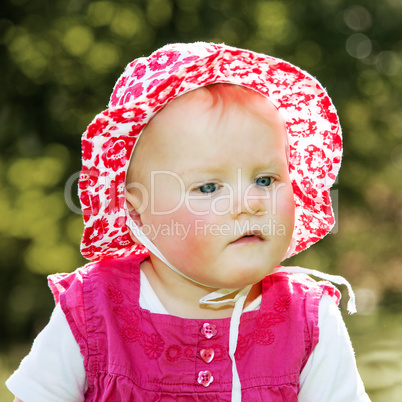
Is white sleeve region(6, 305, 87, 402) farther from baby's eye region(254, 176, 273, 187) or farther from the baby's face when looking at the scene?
baby's eye region(254, 176, 273, 187)

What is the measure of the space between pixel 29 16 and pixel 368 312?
8.96 ft

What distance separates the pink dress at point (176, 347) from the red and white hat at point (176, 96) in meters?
0.18

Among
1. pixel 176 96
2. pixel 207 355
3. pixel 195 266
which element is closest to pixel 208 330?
pixel 207 355

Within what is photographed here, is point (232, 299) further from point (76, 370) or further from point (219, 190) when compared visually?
point (76, 370)

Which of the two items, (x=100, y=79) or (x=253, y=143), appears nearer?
(x=253, y=143)

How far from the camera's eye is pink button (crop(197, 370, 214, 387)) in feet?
4.79

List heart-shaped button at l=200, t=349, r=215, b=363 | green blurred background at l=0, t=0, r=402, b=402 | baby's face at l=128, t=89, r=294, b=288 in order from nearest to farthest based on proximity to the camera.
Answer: baby's face at l=128, t=89, r=294, b=288 → heart-shaped button at l=200, t=349, r=215, b=363 → green blurred background at l=0, t=0, r=402, b=402

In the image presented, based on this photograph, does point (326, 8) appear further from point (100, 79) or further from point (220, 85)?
point (220, 85)

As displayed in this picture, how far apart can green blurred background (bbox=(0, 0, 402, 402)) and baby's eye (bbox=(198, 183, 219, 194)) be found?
187 centimetres

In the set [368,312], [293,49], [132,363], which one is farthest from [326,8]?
[132,363]

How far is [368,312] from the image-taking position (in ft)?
13.9

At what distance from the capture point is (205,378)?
1467 mm

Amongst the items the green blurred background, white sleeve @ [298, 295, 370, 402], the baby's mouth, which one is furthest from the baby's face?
the green blurred background

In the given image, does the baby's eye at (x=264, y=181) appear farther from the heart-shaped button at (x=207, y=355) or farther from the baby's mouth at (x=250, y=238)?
the heart-shaped button at (x=207, y=355)
